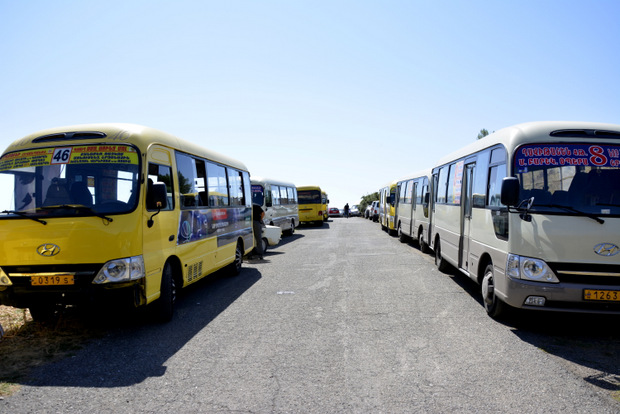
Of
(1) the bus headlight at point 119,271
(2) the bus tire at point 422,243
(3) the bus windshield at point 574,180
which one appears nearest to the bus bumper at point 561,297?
(3) the bus windshield at point 574,180

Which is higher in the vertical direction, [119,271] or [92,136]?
[92,136]

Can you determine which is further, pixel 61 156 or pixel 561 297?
pixel 61 156

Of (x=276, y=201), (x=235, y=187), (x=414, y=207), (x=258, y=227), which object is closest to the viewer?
(x=235, y=187)

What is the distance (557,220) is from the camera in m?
5.30

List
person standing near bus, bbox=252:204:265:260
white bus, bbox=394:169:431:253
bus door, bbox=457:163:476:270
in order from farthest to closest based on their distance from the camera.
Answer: white bus, bbox=394:169:431:253, person standing near bus, bbox=252:204:265:260, bus door, bbox=457:163:476:270

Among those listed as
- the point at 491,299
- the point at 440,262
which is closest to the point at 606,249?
the point at 491,299

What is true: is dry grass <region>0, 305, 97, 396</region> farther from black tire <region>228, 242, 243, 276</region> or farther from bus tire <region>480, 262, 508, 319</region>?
bus tire <region>480, 262, 508, 319</region>

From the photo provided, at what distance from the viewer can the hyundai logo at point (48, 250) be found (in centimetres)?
515

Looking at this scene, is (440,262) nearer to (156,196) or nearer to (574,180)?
(574,180)

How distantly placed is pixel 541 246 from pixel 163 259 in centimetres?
503

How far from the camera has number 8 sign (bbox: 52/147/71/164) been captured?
5523 mm

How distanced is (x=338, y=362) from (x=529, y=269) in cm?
271

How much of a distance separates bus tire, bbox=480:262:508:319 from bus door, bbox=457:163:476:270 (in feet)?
4.38

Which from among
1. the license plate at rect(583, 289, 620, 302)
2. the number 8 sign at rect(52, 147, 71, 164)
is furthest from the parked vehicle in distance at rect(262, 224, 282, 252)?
the license plate at rect(583, 289, 620, 302)
